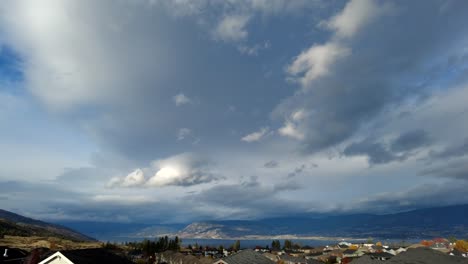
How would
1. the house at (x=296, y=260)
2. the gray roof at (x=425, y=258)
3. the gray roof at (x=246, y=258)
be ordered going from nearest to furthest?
the gray roof at (x=425, y=258), the gray roof at (x=246, y=258), the house at (x=296, y=260)

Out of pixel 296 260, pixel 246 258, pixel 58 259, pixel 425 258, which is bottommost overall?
pixel 296 260

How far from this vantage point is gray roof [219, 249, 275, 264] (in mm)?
68450

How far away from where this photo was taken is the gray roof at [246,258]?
68450 mm

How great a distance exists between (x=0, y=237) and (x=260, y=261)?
18505 centimetres

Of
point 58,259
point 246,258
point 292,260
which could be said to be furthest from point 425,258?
point 292,260

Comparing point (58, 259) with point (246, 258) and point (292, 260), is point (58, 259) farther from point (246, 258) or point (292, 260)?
point (292, 260)

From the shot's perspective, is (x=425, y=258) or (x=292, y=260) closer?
(x=425, y=258)

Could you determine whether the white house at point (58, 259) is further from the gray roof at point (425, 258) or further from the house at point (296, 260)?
the house at point (296, 260)

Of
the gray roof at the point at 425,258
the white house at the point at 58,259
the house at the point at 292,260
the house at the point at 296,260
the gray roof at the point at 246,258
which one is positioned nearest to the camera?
the white house at the point at 58,259

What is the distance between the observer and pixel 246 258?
234 ft

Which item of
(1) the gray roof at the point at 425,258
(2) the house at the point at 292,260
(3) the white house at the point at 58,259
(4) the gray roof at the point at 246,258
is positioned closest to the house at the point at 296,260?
(2) the house at the point at 292,260

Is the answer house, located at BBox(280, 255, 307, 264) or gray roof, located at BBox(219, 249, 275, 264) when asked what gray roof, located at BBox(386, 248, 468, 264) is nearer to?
gray roof, located at BBox(219, 249, 275, 264)

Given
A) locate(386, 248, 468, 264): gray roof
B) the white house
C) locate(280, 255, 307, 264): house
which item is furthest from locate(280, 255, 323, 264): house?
the white house

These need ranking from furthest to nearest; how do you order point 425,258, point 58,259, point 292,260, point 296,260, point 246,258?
1. point 292,260
2. point 296,260
3. point 246,258
4. point 425,258
5. point 58,259
